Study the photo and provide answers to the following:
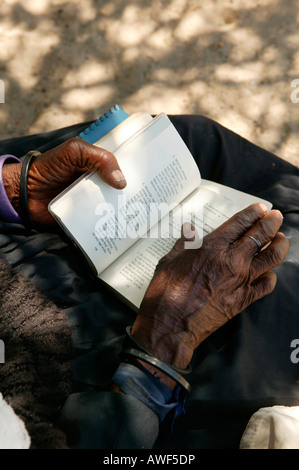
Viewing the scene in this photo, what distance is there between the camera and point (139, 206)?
51.9 inches

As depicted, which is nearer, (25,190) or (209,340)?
(209,340)

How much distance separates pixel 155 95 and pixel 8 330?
6.04 feet

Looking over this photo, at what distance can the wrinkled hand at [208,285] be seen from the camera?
1.12 metres

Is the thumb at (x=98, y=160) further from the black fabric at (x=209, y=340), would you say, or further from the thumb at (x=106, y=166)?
the black fabric at (x=209, y=340)

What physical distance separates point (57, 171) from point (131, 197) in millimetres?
271

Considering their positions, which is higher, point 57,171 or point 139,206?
point 57,171

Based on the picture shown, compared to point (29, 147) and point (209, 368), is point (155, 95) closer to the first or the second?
point (29, 147)

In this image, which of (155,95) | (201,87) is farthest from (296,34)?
(155,95)

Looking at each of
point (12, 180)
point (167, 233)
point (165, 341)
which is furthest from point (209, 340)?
point (12, 180)

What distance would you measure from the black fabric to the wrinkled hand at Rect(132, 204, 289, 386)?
0.09 m

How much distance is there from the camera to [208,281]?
3.79 feet

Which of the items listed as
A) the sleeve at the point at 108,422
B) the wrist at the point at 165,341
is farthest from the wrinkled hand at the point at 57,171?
the sleeve at the point at 108,422

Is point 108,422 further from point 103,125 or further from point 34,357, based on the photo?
point 103,125
